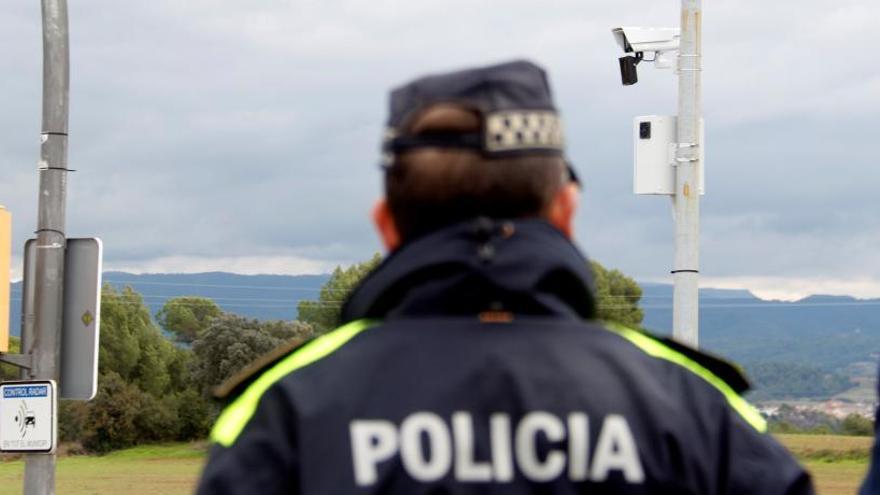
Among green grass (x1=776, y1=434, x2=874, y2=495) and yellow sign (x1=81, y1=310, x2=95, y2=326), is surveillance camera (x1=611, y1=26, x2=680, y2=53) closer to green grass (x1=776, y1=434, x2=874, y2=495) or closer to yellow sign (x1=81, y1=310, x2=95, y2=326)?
yellow sign (x1=81, y1=310, x2=95, y2=326)

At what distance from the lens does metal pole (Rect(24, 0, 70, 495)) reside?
10828mm

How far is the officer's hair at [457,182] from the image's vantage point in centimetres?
251

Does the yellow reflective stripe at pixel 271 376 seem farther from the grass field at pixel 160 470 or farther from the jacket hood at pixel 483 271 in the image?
the grass field at pixel 160 470

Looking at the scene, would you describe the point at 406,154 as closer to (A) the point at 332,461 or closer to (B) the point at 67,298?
(A) the point at 332,461

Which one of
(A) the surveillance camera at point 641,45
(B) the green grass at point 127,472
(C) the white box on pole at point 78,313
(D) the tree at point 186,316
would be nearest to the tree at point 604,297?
(B) the green grass at point 127,472

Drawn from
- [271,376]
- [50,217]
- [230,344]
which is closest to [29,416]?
[50,217]

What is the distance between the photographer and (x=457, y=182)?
2.51 meters

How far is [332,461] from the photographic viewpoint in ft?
8.04

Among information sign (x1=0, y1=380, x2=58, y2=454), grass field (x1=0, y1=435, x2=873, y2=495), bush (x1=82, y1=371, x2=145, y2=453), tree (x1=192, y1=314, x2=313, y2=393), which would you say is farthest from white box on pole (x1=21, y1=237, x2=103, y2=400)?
tree (x1=192, y1=314, x2=313, y2=393)

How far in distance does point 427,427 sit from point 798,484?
2.07 feet

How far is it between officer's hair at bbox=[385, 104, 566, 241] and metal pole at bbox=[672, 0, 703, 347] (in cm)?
1224

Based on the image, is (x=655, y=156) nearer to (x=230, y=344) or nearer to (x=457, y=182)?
(x=457, y=182)

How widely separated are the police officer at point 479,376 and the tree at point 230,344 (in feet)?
201

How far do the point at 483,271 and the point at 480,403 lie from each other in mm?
203
